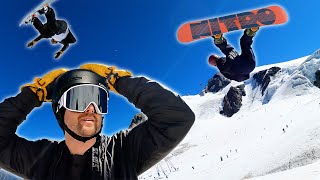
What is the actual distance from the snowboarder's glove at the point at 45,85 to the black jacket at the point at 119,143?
0.05m

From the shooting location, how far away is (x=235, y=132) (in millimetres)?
98000

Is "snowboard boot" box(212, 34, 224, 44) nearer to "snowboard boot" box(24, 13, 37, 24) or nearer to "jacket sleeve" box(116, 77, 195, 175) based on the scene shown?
"snowboard boot" box(24, 13, 37, 24)

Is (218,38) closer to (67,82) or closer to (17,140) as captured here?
(67,82)

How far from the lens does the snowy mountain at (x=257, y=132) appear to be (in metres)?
43.7

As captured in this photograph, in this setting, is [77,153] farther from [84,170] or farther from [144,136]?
[144,136]

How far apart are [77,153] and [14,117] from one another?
0.61 m

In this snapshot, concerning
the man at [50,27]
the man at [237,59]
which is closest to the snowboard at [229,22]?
the man at [237,59]

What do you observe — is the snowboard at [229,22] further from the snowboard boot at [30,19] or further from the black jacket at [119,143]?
the black jacket at [119,143]

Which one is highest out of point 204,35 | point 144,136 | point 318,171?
point 204,35

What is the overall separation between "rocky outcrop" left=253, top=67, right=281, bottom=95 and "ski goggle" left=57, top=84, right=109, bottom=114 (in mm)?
146330

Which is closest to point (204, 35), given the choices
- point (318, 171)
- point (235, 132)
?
point (318, 171)

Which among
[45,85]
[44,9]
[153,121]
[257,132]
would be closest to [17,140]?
[45,85]

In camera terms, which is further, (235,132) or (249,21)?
(235,132)

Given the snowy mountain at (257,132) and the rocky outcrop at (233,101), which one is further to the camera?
the rocky outcrop at (233,101)
